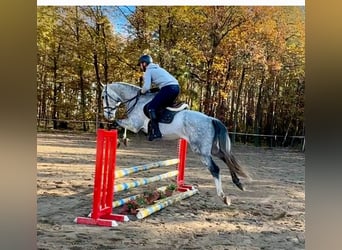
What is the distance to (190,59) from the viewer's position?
339cm

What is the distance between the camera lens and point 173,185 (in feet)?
11.3

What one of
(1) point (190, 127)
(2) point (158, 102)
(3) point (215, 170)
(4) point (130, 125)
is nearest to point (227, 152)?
(3) point (215, 170)

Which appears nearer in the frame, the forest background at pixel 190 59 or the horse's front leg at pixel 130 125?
the forest background at pixel 190 59

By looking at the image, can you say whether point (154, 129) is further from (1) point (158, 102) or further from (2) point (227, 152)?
(2) point (227, 152)

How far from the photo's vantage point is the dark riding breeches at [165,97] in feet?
11.2

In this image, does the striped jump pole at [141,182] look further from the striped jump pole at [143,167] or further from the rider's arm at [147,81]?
the rider's arm at [147,81]

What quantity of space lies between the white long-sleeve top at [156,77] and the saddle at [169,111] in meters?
0.14

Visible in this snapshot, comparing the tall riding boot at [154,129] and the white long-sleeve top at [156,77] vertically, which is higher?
the white long-sleeve top at [156,77]

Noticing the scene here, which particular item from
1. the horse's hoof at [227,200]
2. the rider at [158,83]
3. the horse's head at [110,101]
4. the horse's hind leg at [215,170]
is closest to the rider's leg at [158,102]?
the rider at [158,83]

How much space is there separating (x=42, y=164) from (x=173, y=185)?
0.86 metres

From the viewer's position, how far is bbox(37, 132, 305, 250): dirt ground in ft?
10.8

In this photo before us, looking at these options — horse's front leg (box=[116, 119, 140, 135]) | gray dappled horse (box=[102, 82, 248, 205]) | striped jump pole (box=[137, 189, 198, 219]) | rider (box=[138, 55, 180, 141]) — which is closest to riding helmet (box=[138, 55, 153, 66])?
rider (box=[138, 55, 180, 141])
